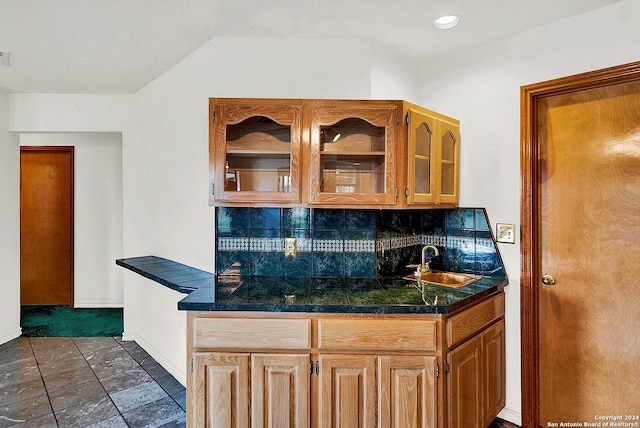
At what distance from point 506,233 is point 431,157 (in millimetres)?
676

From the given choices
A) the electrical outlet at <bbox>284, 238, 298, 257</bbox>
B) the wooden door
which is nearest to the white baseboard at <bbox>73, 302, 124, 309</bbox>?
the wooden door

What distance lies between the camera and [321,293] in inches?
73.7

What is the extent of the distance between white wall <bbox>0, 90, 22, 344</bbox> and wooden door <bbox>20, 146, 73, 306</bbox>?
82 centimetres

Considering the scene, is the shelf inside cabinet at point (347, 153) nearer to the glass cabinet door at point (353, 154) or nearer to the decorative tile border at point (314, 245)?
the glass cabinet door at point (353, 154)

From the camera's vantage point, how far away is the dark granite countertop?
165cm

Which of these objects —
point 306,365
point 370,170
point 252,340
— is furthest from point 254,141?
point 306,365

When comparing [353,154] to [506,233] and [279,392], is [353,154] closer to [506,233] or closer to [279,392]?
[506,233]

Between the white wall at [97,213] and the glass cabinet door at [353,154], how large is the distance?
3.32 meters

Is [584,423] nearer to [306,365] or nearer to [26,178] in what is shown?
[306,365]

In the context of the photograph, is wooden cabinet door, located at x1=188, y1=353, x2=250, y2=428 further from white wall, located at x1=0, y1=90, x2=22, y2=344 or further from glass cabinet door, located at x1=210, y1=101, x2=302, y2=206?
white wall, located at x1=0, y1=90, x2=22, y2=344

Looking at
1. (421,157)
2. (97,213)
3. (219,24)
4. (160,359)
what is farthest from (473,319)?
(97,213)

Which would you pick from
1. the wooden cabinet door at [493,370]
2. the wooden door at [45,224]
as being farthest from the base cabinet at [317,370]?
the wooden door at [45,224]

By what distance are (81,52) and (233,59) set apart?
3.70 ft

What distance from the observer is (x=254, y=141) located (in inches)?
80.5
